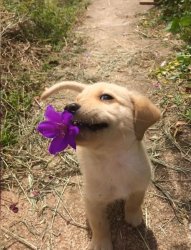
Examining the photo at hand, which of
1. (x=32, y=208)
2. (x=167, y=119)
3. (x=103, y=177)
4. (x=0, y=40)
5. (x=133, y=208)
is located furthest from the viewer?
(x=0, y=40)

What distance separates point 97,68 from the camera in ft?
15.3

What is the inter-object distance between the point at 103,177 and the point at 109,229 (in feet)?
1.97

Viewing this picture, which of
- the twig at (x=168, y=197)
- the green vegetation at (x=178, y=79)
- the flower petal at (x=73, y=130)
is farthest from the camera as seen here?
the green vegetation at (x=178, y=79)

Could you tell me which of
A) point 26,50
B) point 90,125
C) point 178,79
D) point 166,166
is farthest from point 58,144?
point 26,50

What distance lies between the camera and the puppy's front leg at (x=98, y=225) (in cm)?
244

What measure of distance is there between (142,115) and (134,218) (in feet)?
3.08

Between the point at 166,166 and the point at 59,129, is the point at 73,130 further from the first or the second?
the point at 166,166

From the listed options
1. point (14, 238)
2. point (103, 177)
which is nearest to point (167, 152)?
point (103, 177)

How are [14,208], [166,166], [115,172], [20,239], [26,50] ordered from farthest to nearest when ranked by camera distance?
[26,50] → [166,166] → [14,208] → [20,239] → [115,172]

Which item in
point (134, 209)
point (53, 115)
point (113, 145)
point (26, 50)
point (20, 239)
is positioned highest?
point (53, 115)

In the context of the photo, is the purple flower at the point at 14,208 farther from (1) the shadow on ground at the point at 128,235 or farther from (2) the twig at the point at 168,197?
(2) the twig at the point at 168,197

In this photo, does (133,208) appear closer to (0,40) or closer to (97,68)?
Answer: (97,68)

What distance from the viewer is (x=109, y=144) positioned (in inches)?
79.7

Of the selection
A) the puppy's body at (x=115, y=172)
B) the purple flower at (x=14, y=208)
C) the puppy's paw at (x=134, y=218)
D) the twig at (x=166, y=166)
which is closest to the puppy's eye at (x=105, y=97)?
the puppy's body at (x=115, y=172)
